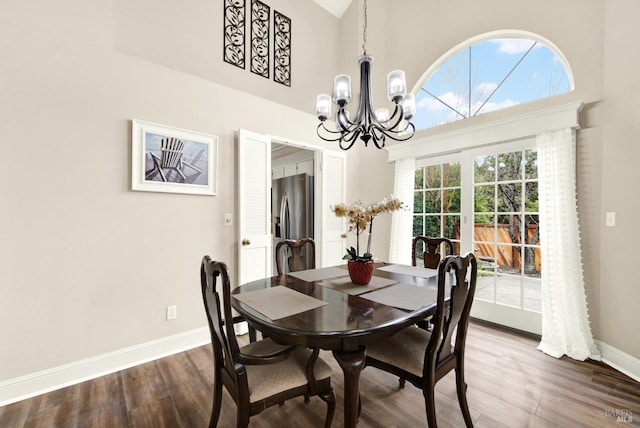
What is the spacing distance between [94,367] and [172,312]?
62 centimetres

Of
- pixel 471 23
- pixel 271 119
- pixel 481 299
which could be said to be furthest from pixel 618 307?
pixel 271 119

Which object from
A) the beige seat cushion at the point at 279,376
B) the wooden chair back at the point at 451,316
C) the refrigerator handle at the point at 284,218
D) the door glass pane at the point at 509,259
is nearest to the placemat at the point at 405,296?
the wooden chair back at the point at 451,316

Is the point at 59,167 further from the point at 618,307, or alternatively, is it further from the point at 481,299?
the point at 618,307

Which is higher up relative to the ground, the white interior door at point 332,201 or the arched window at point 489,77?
the arched window at point 489,77

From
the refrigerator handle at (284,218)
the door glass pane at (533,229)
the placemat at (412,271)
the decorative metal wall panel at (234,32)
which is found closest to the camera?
the placemat at (412,271)

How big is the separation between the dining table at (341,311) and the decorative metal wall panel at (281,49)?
2650mm

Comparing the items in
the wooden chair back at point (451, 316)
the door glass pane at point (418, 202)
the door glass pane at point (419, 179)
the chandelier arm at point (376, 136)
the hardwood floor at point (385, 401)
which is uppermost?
the chandelier arm at point (376, 136)

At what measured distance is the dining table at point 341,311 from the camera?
3.80ft

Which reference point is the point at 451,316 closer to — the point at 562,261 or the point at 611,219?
the point at 562,261

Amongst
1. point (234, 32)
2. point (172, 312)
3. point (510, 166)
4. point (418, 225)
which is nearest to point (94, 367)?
point (172, 312)

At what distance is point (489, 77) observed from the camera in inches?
121

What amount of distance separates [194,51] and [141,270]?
218 centimetres

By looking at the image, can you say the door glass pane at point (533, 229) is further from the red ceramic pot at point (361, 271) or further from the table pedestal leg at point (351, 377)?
the table pedestal leg at point (351, 377)

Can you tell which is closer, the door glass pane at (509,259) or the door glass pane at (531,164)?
the door glass pane at (531,164)
